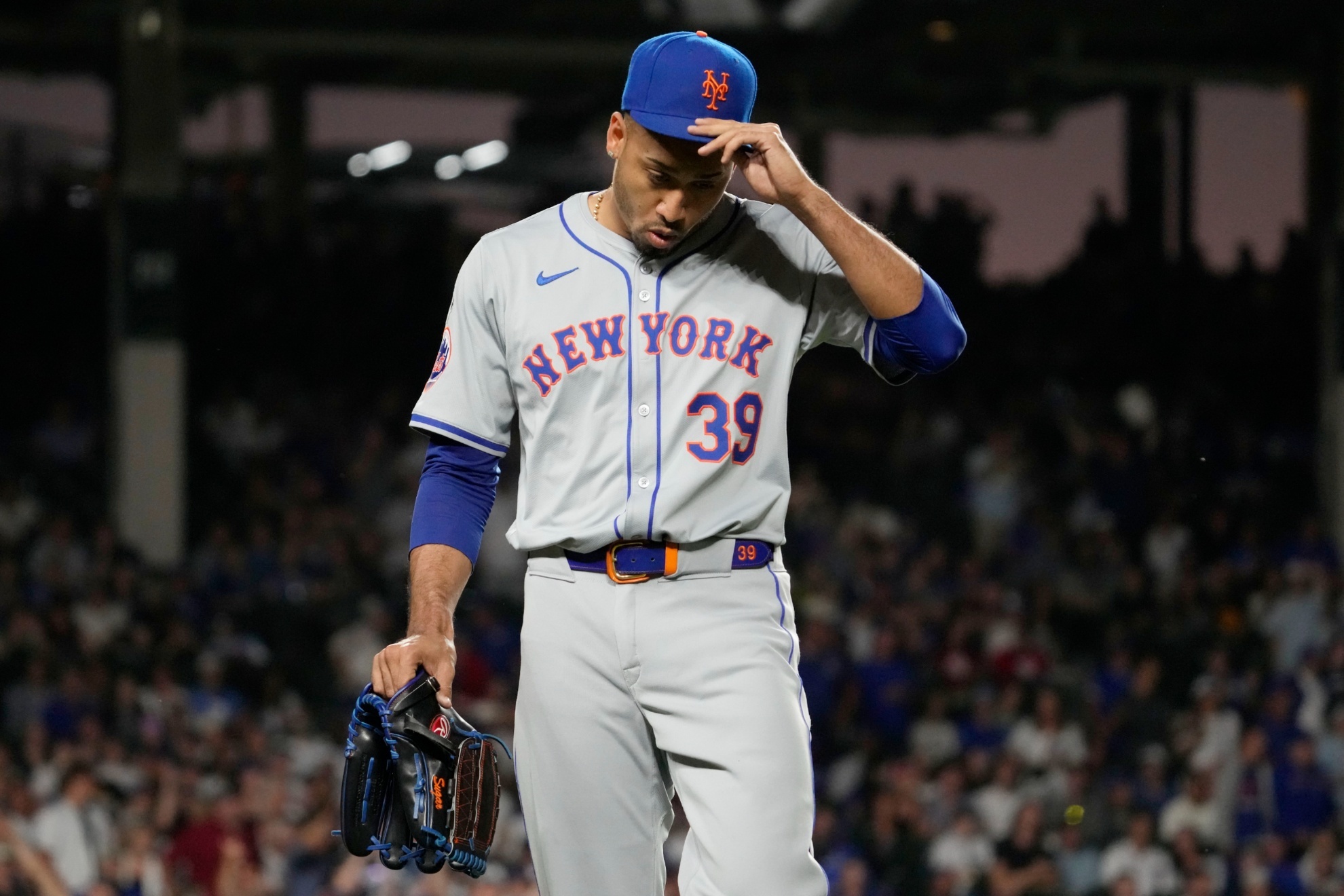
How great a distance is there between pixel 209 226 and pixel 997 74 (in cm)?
763

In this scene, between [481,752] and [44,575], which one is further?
[44,575]

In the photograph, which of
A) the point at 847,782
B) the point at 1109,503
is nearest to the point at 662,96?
the point at 847,782

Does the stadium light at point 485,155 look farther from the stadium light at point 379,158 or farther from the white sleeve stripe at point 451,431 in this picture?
the white sleeve stripe at point 451,431

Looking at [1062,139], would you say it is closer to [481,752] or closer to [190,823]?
[190,823]

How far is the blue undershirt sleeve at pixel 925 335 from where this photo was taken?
2361mm

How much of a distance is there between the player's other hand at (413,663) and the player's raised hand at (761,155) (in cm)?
77

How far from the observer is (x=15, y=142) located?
16.5 metres

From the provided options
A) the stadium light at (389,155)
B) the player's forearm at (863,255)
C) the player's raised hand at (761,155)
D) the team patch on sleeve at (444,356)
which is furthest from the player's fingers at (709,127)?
the stadium light at (389,155)

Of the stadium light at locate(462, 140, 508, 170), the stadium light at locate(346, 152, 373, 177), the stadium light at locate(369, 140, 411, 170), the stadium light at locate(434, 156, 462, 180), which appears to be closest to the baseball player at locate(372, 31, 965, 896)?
the stadium light at locate(462, 140, 508, 170)

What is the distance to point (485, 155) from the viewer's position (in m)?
19.8

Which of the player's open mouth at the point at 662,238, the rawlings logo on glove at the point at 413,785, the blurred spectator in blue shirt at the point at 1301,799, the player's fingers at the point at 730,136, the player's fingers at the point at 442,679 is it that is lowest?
the blurred spectator in blue shirt at the point at 1301,799

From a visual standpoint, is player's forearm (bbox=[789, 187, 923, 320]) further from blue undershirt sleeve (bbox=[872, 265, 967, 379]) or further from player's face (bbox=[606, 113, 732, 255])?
player's face (bbox=[606, 113, 732, 255])

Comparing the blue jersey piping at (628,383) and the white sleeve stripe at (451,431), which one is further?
the white sleeve stripe at (451,431)

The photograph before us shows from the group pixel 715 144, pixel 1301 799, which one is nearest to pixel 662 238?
pixel 715 144
